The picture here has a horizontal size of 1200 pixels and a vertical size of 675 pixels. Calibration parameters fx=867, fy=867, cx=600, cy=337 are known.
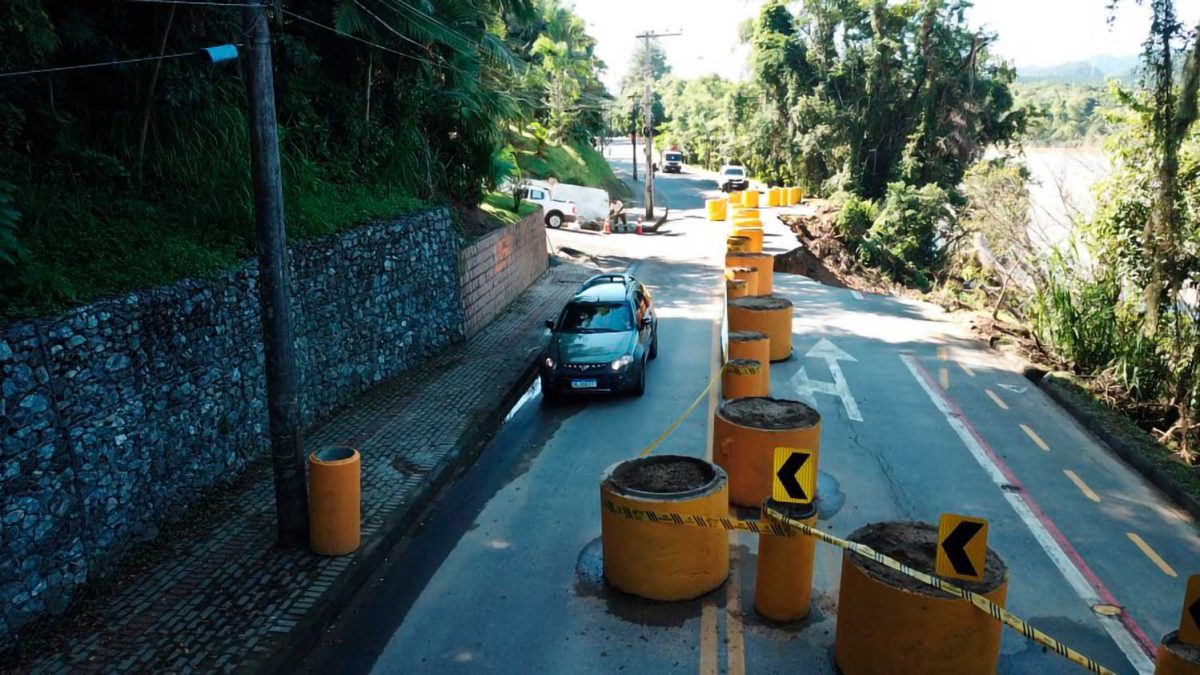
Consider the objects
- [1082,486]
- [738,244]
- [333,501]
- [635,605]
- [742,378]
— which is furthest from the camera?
[738,244]

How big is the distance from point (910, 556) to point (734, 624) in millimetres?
1544

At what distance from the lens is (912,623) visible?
5547mm

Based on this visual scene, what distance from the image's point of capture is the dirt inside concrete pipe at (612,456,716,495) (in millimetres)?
7418

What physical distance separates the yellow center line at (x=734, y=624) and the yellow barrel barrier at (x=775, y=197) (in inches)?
1661

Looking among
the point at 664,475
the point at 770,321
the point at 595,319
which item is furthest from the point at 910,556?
the point at 770,321

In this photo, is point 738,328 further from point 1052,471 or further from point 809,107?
point 809,107

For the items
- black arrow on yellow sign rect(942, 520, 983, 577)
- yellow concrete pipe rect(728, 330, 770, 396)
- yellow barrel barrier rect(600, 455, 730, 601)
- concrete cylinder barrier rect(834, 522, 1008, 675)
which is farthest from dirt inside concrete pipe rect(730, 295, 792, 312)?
black arrow on yellow sign rect(942, 520, 983, 577)

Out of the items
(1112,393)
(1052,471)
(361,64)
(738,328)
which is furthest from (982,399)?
(361,64)

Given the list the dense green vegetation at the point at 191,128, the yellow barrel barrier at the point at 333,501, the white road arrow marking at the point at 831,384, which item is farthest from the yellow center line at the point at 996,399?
the dense green vegetation at the point at 191,128

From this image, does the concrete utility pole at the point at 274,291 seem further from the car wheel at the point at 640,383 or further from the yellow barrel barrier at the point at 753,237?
the yellow barrel barrier at the point at 753,237

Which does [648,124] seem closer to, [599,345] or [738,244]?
[738,244]

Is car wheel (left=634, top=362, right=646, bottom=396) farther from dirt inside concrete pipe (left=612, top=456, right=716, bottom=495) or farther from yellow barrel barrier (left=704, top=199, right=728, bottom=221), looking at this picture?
yellow barrel barrier (left=704, top=199, right=728, bottom=221)

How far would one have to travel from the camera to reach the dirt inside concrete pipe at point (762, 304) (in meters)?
15.5

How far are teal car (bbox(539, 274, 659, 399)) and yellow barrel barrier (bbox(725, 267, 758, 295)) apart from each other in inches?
174
